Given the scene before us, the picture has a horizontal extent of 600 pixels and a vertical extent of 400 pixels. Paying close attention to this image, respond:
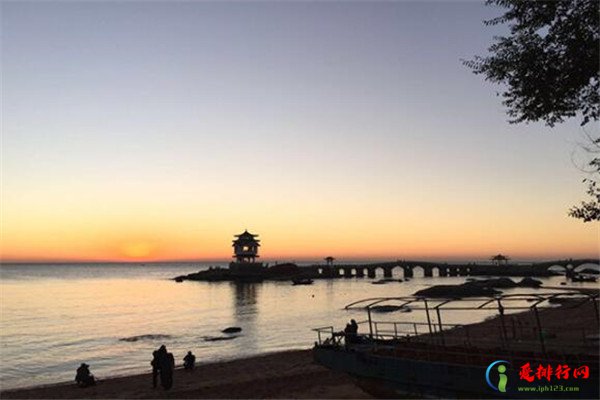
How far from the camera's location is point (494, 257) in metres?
154

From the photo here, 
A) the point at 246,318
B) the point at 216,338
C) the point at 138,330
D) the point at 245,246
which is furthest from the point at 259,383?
the point at 245,246

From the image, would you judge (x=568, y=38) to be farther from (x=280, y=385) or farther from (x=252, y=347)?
(x=252, y=347)

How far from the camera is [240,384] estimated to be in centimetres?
2070

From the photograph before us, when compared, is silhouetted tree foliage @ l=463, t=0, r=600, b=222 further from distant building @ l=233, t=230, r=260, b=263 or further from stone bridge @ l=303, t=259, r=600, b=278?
stone bridge @ l=303, t=259, r=600, b=278

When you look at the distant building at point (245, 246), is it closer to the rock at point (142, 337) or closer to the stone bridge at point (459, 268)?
the stone bridge at point (459, 268)

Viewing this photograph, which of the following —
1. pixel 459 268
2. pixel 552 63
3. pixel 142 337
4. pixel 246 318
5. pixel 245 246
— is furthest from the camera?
pixel 459 268

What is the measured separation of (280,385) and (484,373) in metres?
8.75

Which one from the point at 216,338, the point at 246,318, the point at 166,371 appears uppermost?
the point at 166,371

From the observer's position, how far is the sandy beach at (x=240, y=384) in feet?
59.2

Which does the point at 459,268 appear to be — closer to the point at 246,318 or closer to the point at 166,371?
the point at 246,318

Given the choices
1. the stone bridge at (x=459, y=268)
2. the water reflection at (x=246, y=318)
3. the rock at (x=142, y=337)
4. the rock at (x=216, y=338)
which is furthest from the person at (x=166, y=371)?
the stone bridge at (x=459, y=268)

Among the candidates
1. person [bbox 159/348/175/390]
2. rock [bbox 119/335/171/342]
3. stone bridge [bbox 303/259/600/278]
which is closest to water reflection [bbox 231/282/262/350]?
rock [bbox 119/335/171/342]

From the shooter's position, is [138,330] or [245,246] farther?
[245,246]

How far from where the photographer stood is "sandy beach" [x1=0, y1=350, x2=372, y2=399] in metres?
18.0
